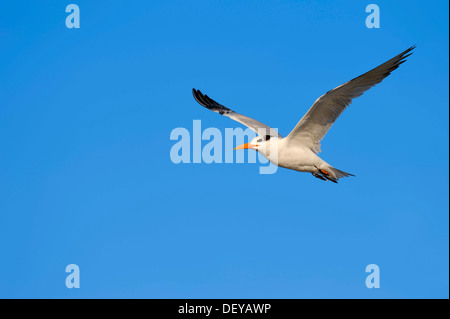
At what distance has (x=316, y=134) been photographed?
9.87 meters

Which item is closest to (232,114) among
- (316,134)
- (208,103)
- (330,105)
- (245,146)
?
(208,103)

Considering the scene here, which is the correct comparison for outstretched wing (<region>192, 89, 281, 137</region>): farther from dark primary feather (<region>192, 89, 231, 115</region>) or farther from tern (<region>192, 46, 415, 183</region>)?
tern (<region>192, 46, 415, 183</region>)

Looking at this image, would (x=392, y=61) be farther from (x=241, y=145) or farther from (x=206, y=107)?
(x=206, y=107)

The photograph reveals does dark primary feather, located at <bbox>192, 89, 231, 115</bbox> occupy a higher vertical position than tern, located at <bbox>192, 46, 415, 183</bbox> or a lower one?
higher

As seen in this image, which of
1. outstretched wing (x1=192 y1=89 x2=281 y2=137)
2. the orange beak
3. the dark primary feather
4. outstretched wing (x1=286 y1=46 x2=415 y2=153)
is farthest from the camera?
the dark primary feather

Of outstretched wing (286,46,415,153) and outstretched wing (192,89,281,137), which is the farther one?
outstretched wing (192,89,281,137)

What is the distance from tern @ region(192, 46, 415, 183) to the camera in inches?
361

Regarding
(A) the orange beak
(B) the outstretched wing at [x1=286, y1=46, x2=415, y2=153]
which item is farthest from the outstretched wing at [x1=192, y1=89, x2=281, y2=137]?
(B) the outstretched wing at [x1=286, y1=46, x2=415, y2=153]

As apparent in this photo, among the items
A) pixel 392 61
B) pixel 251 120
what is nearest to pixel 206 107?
pixel 251 120

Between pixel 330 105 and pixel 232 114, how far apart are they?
324 centimetres

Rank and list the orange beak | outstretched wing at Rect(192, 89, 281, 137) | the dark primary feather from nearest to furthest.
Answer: the orange beak < outstretched wing at Rect(192, 89, 281, 137) < the dark primary feather

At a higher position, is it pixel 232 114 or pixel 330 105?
pixel 232 114

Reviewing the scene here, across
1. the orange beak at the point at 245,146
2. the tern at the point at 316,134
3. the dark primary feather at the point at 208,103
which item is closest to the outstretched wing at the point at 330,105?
the tern at the point at 316,134

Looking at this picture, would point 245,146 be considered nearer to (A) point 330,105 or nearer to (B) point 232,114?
(A) point 330,105
